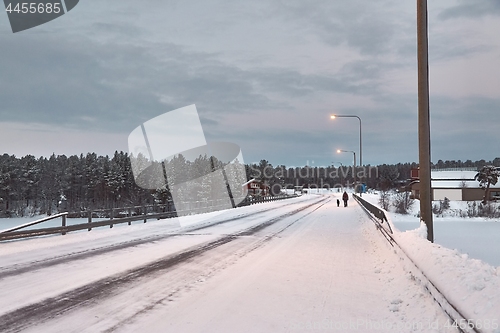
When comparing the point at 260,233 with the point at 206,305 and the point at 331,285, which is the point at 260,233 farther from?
the point at 206,305

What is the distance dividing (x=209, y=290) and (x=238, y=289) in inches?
22.5

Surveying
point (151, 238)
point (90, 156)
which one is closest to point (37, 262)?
point (151, 238)

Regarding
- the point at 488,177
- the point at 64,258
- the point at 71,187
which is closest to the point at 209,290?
the point at 64,258

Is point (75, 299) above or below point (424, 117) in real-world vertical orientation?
below

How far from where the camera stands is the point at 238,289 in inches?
323

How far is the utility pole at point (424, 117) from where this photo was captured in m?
9.86

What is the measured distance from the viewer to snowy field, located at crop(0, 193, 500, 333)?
19.2 feet

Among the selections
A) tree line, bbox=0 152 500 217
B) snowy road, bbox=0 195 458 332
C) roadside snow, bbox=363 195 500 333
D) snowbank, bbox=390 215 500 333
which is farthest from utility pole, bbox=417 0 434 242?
tree line, bbox=0 152 500 217

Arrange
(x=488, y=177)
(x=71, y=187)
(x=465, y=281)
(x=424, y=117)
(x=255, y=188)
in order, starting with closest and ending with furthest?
→ 1. (x=465, y=281)
2. (x=424, y=117)
3. (x=488, y=177)
4. (x=255, y=188)
5. (x=71, y=187)

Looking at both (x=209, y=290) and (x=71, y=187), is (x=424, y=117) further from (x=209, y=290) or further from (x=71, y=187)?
(x=71, y=187)

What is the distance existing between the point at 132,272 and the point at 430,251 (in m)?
6.53

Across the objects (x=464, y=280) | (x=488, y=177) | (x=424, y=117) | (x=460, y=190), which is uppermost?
(x=424, y=117)

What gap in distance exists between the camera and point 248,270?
1016 centimetres

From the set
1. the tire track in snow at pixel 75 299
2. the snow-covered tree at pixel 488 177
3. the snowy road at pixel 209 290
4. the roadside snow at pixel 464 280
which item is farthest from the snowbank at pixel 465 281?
the snow-covered tree at pixel 488 177
